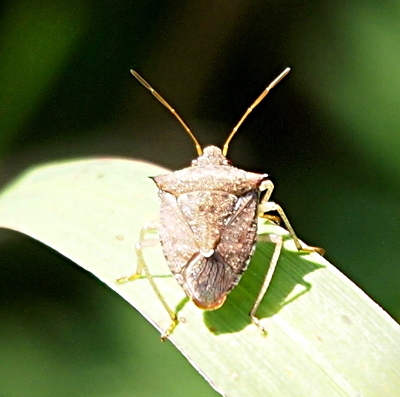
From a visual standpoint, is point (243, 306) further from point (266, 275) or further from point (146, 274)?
point (146, 274)

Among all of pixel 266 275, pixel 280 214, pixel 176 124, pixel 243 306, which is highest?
pixel 280 214

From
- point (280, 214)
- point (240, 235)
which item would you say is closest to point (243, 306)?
point (240, 235)

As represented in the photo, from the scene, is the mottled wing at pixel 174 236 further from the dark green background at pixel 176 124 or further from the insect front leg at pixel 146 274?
the dark green background at pixel 176 124

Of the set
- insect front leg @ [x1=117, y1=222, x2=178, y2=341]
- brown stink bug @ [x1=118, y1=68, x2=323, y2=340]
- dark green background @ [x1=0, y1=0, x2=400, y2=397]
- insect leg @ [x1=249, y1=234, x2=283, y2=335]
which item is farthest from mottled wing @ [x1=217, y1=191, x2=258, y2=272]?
dark green background @ [x1=0, y1=0, x2=400, y2=397]

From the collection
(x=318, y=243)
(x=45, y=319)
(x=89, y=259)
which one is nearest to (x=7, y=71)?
(x=45, y=319)

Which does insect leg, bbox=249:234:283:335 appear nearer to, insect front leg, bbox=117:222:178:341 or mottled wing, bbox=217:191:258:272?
mottled wing, bbox=217:191:258:272

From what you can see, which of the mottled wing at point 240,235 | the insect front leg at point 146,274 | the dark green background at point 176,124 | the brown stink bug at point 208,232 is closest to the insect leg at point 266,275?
the brown stink bug at point 208,232
